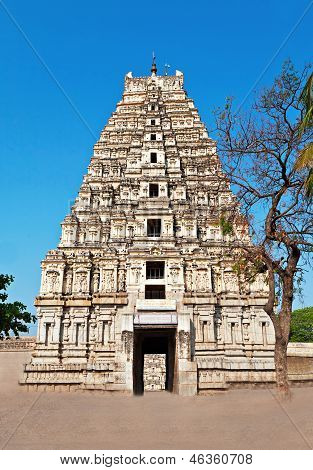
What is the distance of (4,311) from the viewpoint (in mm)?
22734

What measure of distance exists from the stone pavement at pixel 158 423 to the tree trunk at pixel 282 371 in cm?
39

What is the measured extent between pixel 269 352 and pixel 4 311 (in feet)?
55.2

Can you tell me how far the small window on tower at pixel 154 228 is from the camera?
1174 inches

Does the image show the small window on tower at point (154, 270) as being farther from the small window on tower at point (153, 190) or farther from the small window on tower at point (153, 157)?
the small window on tower at point (153, 157)

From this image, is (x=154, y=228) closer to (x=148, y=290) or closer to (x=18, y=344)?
(x=148, y=290)

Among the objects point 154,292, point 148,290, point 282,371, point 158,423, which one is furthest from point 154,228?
point 158,423

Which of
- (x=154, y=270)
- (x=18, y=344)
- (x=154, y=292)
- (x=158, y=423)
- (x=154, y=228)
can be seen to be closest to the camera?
(x=158, y=423)

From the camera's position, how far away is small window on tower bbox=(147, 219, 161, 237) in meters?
29.8

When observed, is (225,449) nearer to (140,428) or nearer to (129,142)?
(140,428)

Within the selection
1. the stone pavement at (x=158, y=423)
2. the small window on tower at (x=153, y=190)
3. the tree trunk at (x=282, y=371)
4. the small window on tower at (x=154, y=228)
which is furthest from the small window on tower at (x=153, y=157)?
the tree trunk at (x=282, y=371)

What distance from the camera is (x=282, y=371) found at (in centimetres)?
1288

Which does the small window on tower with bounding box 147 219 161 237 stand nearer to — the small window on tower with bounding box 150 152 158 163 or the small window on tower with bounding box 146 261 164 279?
the small window on tower with bounding box 146 261 164 279

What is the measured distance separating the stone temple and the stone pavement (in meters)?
2.73

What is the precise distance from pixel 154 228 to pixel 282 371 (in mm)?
18724
